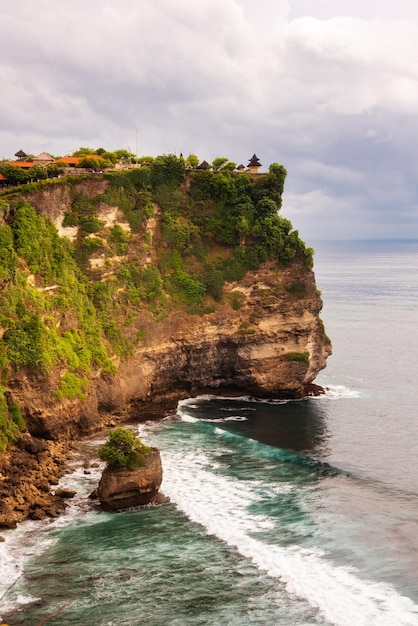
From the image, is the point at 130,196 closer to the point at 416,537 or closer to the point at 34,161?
the point at 34,161

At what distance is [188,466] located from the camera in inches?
1893

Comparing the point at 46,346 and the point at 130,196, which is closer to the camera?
the point at 46,346

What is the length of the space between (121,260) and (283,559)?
3723cm

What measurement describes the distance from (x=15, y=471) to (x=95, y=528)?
7848mm

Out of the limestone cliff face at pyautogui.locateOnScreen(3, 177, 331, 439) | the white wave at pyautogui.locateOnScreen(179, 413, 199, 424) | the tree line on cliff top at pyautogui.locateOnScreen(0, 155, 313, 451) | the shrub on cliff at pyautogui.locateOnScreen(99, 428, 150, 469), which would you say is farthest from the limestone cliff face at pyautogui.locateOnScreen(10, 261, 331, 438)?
the shrub on cliff at pyautogui.locateOnScreen(99, 428, 150, 469)

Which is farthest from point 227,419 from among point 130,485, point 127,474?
point 127,474

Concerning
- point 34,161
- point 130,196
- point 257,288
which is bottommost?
point 257,288

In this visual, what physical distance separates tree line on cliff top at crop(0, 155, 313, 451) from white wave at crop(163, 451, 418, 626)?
516 inches

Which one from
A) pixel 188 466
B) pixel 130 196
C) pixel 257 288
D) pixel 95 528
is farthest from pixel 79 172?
pixel 95 528

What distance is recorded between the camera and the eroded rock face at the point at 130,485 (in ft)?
133

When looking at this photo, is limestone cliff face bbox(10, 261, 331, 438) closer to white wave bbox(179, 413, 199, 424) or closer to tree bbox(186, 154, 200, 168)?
white wave bbox(179, 413, 199, 424)

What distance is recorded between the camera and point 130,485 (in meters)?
41.0

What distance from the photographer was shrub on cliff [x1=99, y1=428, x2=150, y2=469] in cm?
4083

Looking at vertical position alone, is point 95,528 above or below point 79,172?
below
